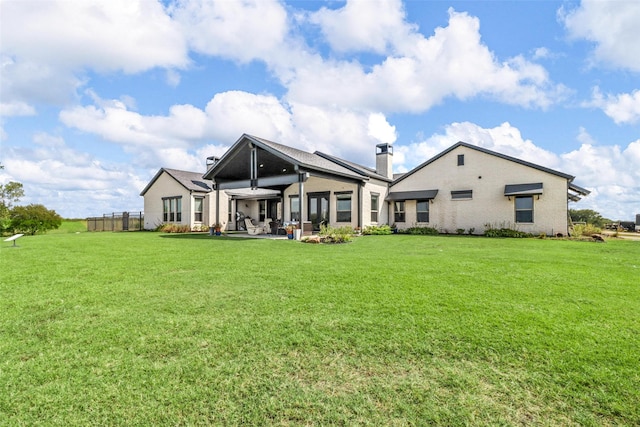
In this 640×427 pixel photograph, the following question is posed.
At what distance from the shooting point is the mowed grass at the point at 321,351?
215 centimetres

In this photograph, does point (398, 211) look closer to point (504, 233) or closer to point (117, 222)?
point (504, 233)

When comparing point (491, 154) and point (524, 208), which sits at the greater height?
point (491, 154)

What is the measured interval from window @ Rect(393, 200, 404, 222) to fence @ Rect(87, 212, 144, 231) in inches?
838

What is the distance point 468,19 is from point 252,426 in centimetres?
1351

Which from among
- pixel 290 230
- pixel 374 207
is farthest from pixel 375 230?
pixel 290 230

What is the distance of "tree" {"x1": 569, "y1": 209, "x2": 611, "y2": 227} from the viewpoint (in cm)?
2718

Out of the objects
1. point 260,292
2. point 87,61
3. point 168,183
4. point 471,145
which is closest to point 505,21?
point 471,145

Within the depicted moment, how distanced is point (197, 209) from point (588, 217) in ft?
111

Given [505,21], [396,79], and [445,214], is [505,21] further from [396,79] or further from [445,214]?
[445,214]

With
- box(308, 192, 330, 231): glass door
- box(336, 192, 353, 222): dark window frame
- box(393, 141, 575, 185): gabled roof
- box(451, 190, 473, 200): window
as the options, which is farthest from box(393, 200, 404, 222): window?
box(308, 192, 330, 231): glass door

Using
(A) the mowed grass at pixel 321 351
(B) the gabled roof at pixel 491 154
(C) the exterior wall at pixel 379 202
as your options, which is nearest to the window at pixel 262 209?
(C) the exterior wall at pixel 379 202

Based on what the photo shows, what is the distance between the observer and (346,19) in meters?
11.5

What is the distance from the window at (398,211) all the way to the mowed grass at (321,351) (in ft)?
49.1

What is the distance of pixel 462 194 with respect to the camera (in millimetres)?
18438
